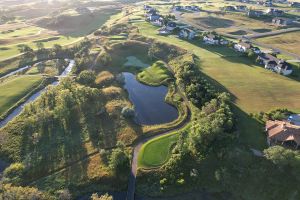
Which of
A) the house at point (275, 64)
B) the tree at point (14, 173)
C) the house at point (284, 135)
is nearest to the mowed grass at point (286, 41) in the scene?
the house at point (275, 64)

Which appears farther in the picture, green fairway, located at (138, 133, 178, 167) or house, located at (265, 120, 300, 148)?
house, located at (265, 120, 300, 148)

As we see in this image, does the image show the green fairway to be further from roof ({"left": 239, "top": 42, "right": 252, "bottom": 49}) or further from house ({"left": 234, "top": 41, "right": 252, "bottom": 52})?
roof ({"left": 239, "top": 42, "right": 252, "bottom": 49})

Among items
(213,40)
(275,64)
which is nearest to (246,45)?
(213,40)

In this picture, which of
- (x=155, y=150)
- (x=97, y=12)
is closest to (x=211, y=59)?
(x=155, y=150)

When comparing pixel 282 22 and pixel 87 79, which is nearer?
pixel 87 79

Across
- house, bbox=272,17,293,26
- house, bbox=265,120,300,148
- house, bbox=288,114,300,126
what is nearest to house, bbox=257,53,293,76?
house, bbox=288,114,300,126

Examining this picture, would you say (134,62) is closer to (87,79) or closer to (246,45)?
(87,79)
